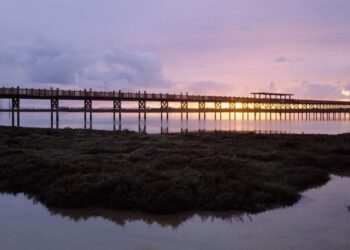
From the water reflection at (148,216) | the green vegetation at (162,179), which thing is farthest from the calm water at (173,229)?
the green vegetation at (162,179)

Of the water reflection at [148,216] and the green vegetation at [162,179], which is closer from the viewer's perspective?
the water reflection at [148,216]

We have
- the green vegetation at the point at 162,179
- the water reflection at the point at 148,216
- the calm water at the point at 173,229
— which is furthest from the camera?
the green vegetation at the point at 162,179

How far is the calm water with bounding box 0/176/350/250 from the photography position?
9.73m

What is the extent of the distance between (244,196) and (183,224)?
2830 mm

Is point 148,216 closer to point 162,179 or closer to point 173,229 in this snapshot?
point 173,229

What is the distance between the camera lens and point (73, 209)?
12875 mm

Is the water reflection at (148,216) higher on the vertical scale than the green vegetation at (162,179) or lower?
lower

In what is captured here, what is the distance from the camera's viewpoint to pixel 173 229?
1091 cm

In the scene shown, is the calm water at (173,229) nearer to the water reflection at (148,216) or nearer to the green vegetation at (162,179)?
the water reflection at (148,216)

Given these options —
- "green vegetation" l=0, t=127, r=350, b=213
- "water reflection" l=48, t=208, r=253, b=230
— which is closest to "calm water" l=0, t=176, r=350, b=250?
"water reflection" l=48, t=208, r=253, b=230

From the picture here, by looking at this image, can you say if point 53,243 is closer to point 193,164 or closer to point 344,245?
point 344,245

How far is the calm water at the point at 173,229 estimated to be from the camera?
973 cm

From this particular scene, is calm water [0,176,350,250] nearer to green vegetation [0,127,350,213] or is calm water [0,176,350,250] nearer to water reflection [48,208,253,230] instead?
water reflection [48,208,253,230]

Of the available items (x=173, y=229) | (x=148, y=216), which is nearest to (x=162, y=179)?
(x=148, y=216)
